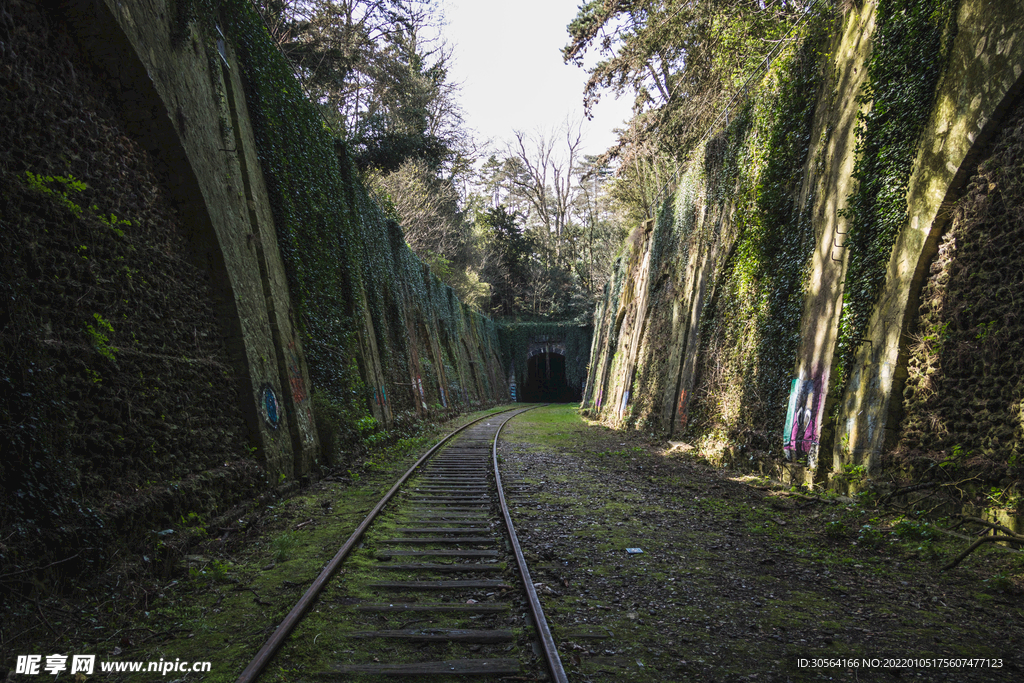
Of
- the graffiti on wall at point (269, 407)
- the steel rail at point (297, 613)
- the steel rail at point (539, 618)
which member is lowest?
the steel rail at point (539, 618)

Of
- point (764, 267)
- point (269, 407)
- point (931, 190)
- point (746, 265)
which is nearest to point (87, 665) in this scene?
point (269, 407)

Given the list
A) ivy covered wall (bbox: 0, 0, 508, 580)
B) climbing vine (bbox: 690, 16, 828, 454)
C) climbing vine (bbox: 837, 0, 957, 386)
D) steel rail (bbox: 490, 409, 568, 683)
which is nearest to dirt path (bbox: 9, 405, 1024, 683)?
steel rail (bbox: 490, 409, 568, 683)

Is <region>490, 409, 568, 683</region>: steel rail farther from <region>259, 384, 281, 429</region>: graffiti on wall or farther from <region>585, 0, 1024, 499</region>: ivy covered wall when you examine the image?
<region>585, 0, 1024, 499</region>: ivy covered wall

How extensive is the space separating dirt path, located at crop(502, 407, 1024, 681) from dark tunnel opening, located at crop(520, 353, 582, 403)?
3979cm

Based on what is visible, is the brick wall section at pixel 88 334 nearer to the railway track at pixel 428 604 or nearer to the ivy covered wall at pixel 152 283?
the ivy covered wall at pixel 152 283

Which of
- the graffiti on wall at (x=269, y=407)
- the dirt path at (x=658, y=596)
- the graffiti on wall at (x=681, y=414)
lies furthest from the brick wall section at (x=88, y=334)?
the graffiti on wall at (x=681, y=414)

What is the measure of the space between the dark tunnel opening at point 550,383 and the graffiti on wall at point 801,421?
38463 millimetres

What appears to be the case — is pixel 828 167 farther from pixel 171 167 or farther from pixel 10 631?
pixel 10 631

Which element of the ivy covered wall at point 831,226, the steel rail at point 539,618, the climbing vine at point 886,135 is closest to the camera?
the steel rail at point 539,618

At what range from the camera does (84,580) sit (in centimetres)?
402

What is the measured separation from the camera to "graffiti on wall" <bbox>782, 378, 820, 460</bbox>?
819cm

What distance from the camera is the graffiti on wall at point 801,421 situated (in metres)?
8.19

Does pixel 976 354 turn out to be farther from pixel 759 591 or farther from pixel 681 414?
pixel 681 414

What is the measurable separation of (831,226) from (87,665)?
991 cm
